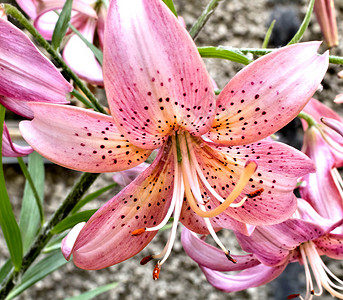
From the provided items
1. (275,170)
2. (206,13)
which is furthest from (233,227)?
(206,13)

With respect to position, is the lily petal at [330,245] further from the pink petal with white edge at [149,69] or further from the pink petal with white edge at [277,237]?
the pink petal with white edge at [149,69]

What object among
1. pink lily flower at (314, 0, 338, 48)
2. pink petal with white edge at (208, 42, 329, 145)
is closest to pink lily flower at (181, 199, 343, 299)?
pink petal with white edge at (208, 42, 329, 145)

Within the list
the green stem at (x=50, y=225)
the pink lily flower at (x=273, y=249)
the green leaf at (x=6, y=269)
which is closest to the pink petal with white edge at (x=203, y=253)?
the pink lily flower at (x=273, y=249)

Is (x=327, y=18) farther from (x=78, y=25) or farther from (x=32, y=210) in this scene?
(x=32, y=210)

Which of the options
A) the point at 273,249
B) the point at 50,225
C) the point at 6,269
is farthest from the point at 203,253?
the point at 6,269

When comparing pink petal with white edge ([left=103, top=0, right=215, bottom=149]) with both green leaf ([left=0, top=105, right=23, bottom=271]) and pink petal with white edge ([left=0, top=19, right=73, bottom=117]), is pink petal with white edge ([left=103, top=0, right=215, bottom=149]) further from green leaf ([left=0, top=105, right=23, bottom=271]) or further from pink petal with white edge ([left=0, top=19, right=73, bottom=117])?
green leaf ([left=0, top=105, right=23, bottom=271])

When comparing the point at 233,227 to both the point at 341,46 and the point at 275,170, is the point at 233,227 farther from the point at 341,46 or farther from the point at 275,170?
the point at 341,46
